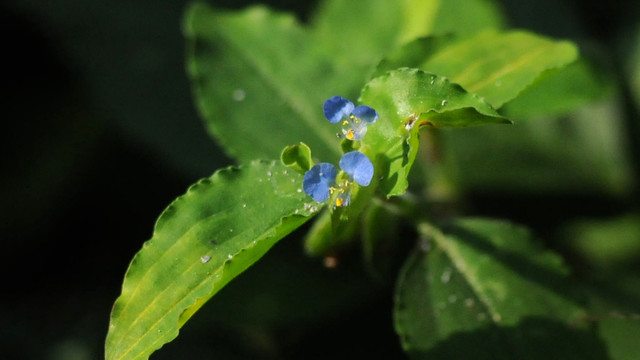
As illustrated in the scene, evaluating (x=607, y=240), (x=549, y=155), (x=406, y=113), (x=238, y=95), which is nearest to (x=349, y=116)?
(x=406, y=113)

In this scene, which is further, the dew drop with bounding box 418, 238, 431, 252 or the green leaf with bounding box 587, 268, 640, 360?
the dew drop with bounding box 418, 238, 431, 252

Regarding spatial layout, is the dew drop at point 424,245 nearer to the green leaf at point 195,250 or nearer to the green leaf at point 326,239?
the green leaf at point 326,239

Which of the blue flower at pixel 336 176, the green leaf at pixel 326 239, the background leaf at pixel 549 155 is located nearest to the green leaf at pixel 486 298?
the green leaf at pixel 326 239

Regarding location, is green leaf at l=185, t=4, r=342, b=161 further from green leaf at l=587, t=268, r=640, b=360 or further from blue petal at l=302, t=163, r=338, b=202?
green leaf at l=587, t=268, r=640, b=360

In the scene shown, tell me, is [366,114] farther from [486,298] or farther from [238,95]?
[238,95]

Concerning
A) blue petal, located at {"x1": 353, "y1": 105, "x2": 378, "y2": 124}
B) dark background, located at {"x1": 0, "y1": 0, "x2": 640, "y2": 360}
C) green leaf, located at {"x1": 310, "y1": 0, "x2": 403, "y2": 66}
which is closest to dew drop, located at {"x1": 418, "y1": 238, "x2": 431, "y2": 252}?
dark background, located at {"x1": 0, "y1": 0, "x2": 640, "y2": 360}

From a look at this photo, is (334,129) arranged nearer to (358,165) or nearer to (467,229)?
(467,229)
